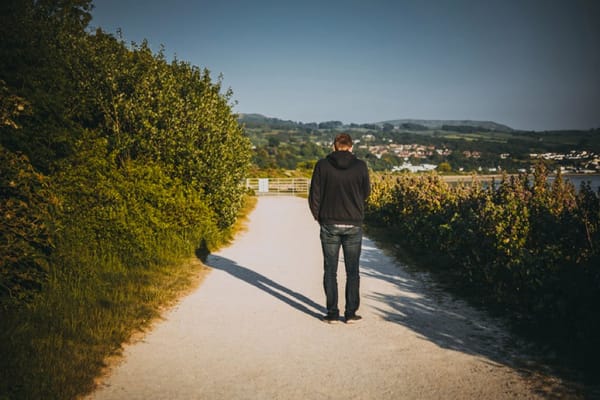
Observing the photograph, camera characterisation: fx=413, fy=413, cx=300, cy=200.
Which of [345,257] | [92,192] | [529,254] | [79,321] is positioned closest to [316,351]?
[345,257]

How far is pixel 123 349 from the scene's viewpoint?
4.54 metres

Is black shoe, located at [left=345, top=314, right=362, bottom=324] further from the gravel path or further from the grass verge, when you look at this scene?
the grass verge

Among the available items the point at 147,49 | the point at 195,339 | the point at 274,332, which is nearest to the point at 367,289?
the point at 274,332

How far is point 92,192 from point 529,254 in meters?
7.79

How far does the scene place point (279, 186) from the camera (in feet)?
152

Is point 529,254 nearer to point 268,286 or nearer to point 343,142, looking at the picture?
point 343,142

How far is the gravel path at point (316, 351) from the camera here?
369cm

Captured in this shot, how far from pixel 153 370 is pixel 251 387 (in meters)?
1.07

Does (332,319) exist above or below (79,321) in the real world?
below

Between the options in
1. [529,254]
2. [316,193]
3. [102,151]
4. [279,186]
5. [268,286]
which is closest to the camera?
[316,193]

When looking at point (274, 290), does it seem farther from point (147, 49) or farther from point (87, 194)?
point (147, 49)

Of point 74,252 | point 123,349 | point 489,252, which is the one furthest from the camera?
point 74,252

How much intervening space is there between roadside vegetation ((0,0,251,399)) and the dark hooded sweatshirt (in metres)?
2.76

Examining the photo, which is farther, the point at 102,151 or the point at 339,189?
the point at 102,151
